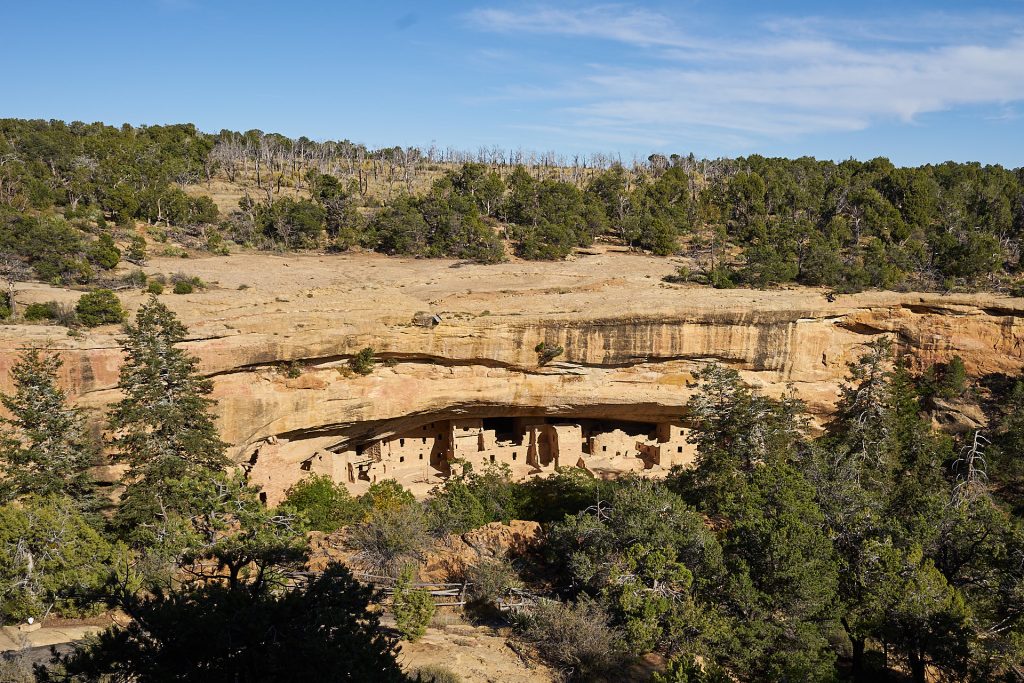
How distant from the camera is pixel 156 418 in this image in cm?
1664

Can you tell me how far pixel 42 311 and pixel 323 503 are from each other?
8608mm

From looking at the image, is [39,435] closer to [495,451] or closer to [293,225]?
[495,451]

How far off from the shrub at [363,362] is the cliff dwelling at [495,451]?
8.49 ft

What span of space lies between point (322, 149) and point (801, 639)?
67.3 m

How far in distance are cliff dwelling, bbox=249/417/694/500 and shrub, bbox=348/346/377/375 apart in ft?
8.49

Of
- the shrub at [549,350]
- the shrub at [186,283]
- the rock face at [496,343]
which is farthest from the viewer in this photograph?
the shrub at [186,283]

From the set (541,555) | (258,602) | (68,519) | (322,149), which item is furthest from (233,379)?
(322,149)

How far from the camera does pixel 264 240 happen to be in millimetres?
33938

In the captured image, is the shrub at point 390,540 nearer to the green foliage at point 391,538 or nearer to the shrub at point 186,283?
the green foliage at point 391,538

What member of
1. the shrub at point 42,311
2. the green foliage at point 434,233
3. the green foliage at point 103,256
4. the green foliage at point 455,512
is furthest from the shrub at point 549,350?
the green foliage at point 103,256

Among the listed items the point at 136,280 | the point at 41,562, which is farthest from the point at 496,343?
the point at 41,562

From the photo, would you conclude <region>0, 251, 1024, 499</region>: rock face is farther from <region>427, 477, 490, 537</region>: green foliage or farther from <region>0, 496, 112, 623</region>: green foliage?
<region>0, 496, 112, 623</region>: green foliage

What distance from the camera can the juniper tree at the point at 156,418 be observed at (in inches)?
653

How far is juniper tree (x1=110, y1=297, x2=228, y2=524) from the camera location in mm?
16578
